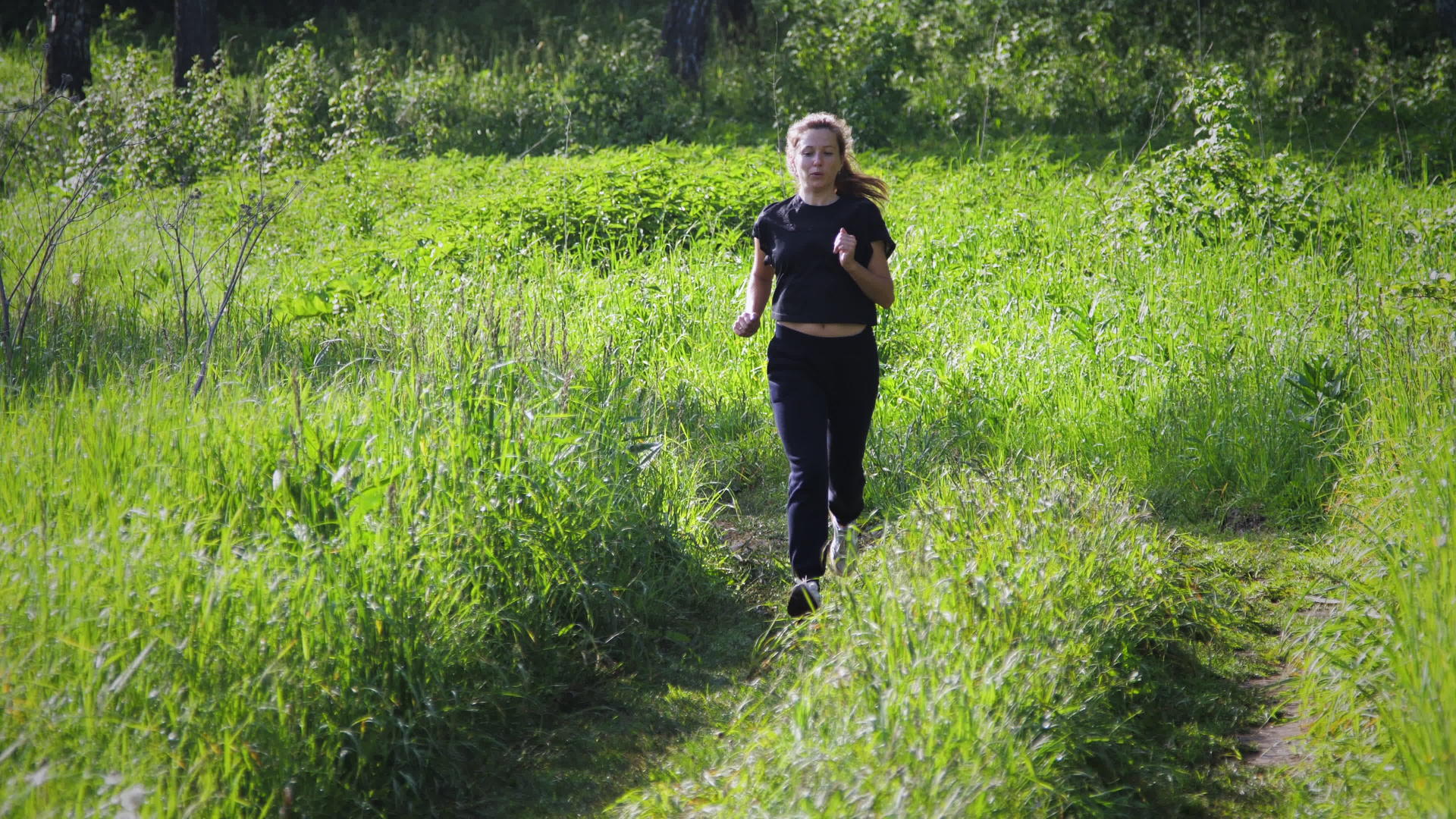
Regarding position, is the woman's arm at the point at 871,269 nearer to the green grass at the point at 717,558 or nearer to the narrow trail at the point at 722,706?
the green grass at the point at 717,558

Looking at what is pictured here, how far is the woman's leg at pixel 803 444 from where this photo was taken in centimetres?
435

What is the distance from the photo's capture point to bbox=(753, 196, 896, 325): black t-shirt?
4.41 meters

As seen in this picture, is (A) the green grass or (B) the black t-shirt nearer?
(A) the green grass

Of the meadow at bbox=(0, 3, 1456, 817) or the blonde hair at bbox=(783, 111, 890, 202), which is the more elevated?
the blonde hair at bbox=(783, 111, 890, 202)

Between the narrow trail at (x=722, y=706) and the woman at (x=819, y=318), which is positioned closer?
the narrow trail at (x=722, y=706)

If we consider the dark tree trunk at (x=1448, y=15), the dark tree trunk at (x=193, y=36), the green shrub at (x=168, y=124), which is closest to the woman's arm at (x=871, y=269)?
the green shrub at (x=168, y=124)

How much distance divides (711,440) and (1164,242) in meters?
3.52

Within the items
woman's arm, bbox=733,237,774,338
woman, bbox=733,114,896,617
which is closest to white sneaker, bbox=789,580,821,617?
woman, bbox=733,114,896,617

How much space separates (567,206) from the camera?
955cm

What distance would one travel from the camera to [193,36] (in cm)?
1680

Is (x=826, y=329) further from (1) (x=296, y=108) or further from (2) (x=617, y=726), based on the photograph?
(1) (x=296, y=108)

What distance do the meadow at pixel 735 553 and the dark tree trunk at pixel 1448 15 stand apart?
670 cm

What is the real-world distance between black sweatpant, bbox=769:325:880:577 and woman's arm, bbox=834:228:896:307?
0.19 metres

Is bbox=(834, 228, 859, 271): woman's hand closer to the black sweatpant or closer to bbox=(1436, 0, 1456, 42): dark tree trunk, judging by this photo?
the black sweatpant
